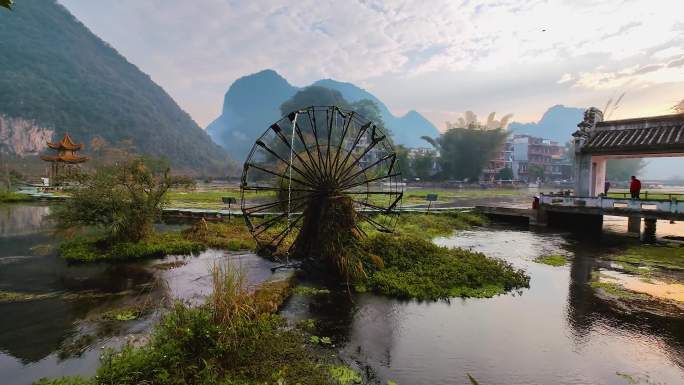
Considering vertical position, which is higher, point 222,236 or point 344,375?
point 222,236

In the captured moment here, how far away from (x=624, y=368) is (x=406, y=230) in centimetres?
1766

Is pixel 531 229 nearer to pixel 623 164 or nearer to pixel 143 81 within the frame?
pixel 623 164

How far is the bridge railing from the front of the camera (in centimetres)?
2338

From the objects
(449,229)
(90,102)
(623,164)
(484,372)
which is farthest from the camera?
(90,102)

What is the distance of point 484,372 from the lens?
8.70 m

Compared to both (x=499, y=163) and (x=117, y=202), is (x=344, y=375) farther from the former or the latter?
(x=499, y=163)

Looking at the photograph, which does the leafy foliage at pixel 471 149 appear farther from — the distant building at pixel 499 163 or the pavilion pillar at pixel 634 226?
the pavilion pillar at pixel 634 226

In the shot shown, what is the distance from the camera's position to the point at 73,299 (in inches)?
506

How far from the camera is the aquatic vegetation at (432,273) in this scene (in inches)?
544

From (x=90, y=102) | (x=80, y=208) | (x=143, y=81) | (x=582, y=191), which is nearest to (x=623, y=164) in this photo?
(x=582, y=191)

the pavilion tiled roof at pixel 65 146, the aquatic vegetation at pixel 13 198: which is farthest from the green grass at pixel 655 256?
the pavilion tiled roof at pixel 65 146

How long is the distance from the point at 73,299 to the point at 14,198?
40041mm

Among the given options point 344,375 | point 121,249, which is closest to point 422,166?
point 121,249

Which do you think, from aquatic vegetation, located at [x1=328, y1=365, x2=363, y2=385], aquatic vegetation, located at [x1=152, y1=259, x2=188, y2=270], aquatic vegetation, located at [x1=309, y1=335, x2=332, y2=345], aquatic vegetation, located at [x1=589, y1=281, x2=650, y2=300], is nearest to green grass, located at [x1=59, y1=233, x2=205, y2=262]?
aquatic vegetation, located at [x1=152, y1=259, x2=188, y2=270]
